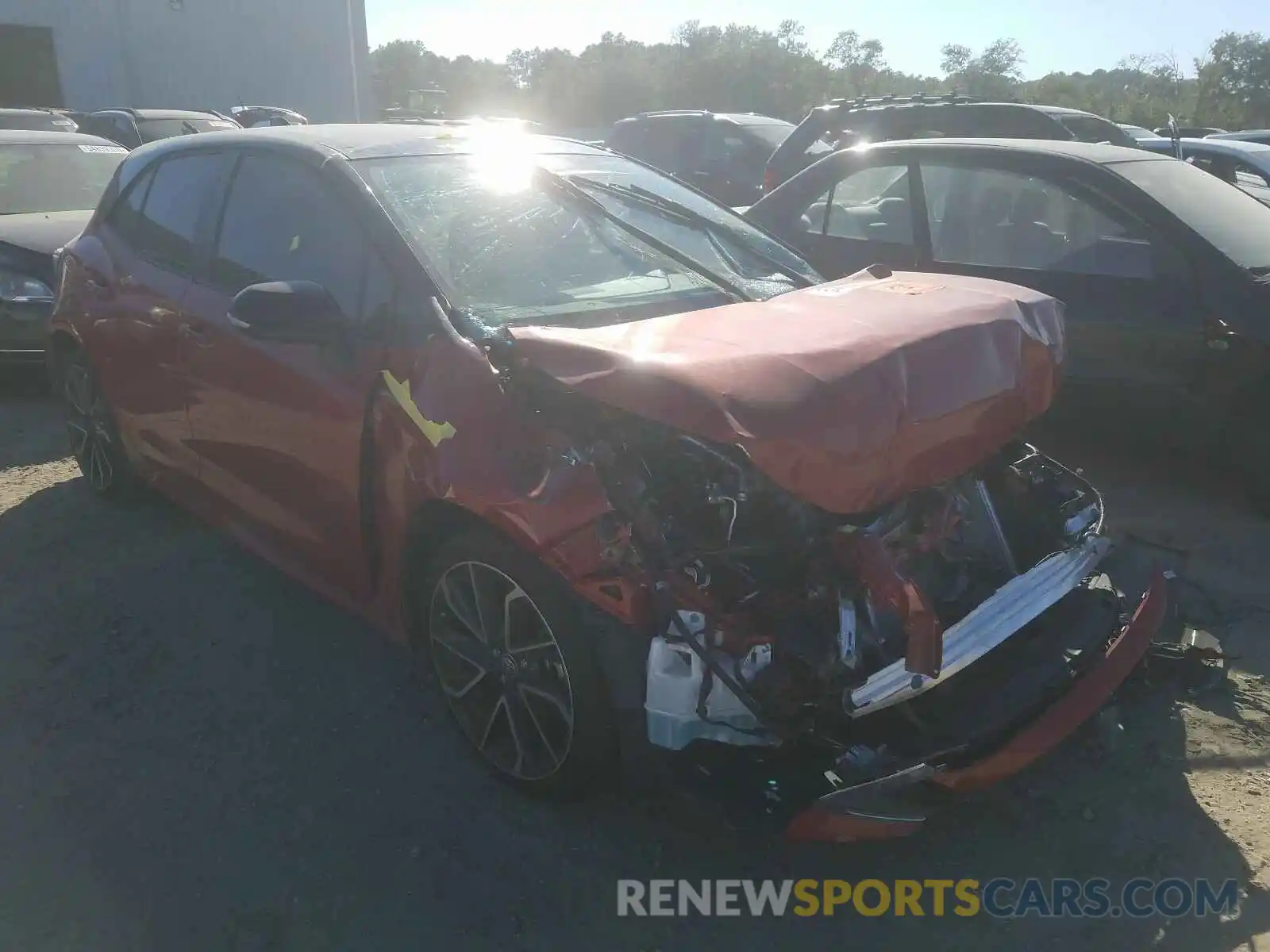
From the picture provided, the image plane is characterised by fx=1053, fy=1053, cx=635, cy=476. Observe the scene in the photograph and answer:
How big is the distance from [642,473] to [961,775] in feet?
3.37

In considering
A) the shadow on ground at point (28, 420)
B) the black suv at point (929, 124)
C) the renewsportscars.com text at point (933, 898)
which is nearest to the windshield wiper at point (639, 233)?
the renewsportscars.com text at point (933, 898)

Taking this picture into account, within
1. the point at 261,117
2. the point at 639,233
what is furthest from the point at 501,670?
the point at 261,117

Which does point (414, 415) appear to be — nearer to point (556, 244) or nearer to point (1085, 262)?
point (556, 244)

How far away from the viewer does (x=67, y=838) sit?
290cm

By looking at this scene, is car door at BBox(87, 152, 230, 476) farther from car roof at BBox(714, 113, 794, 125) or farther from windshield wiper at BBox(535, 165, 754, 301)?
car roof at BBox(714, 113, 794, 125)

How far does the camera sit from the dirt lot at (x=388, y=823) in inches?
102

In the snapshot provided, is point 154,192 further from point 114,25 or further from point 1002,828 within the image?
point 114,25

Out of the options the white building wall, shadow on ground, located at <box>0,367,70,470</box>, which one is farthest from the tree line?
shadow on ground, located at <box>0,367,70,470</box>

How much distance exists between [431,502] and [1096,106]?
34.4 meters

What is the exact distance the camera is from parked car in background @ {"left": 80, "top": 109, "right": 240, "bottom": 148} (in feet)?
46.3

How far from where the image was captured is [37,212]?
25.2 feet

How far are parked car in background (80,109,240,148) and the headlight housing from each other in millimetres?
8072

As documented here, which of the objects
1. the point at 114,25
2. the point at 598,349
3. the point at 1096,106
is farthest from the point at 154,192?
the point at 1096,106

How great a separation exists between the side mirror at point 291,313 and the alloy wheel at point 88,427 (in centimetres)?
216
